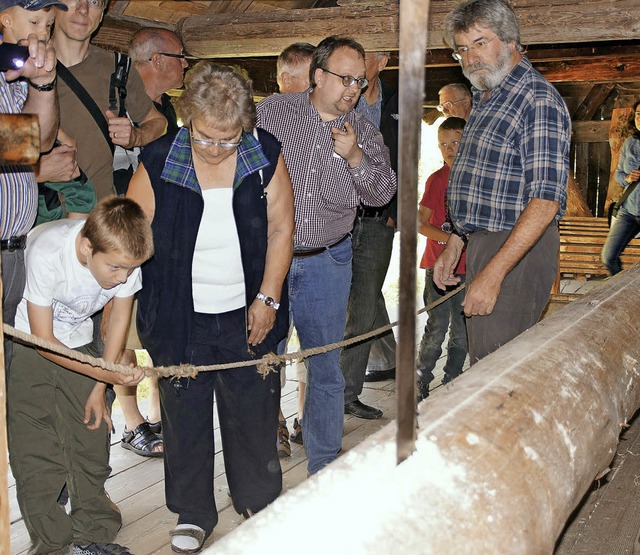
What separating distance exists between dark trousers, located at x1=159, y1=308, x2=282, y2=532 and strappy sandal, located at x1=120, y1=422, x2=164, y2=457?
1.04 metres

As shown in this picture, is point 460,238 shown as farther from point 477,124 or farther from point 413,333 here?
point 413,333

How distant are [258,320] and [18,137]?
161 cm

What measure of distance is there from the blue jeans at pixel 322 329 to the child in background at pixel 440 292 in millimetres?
1584

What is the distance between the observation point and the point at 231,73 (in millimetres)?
2646

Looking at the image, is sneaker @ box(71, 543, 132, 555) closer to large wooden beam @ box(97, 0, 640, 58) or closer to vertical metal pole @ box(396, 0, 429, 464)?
vertical metal pole @ box(396, 0, 429, 464)

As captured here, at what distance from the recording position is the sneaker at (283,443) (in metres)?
4.05

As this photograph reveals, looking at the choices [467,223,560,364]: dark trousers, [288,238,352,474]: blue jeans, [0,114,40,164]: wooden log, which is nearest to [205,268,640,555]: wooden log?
[467,223,560,364]: dark trousers

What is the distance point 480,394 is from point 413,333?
0.61 metres

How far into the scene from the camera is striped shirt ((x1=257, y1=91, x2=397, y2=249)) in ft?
11.1

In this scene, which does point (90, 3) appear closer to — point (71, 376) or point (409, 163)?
point (71, 376)

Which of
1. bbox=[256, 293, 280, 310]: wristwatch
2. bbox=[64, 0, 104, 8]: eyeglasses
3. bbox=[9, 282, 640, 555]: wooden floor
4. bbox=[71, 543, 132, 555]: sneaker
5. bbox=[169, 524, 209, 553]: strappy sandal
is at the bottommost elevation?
bbox=[9, 282, 640, 555]: wooden floor

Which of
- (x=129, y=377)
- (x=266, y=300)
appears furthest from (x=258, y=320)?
(x=129, y=377)

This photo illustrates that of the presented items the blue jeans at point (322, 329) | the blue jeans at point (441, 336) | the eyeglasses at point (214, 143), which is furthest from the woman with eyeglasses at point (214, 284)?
the blue jeans at point (441, 336)

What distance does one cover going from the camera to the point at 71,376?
2850 mm
